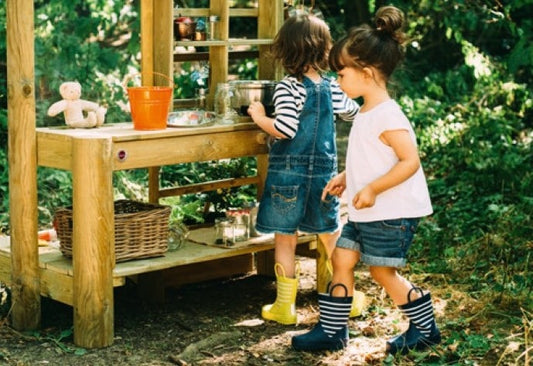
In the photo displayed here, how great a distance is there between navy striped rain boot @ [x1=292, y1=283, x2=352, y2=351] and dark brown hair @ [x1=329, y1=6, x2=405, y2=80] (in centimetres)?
107

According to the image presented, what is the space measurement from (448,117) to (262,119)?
168 inches

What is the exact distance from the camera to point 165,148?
16.2 ft

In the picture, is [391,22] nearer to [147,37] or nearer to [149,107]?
[149,107]

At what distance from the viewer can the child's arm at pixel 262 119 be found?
16.8 ft

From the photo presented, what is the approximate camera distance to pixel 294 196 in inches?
203

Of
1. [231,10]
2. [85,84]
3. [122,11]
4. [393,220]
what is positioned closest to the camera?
[393,220]

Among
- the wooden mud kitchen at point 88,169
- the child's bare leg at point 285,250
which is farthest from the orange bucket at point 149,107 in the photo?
the child's bare leg at point 285,250

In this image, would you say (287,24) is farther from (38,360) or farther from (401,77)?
(401,77)

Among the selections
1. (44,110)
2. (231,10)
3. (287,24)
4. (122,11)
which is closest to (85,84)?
(44,110)

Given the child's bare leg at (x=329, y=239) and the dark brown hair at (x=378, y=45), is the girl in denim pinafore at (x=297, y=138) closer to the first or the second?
the child's bare leg at (x=329, y=239)

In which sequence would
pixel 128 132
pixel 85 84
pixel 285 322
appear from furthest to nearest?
pixel 85 84 < pixel 285 322 < pixel 128 132

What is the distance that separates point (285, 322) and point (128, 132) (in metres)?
1.27

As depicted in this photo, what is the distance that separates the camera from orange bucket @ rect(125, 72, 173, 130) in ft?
16.4

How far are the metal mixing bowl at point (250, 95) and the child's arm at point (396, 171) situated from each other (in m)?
1.05
